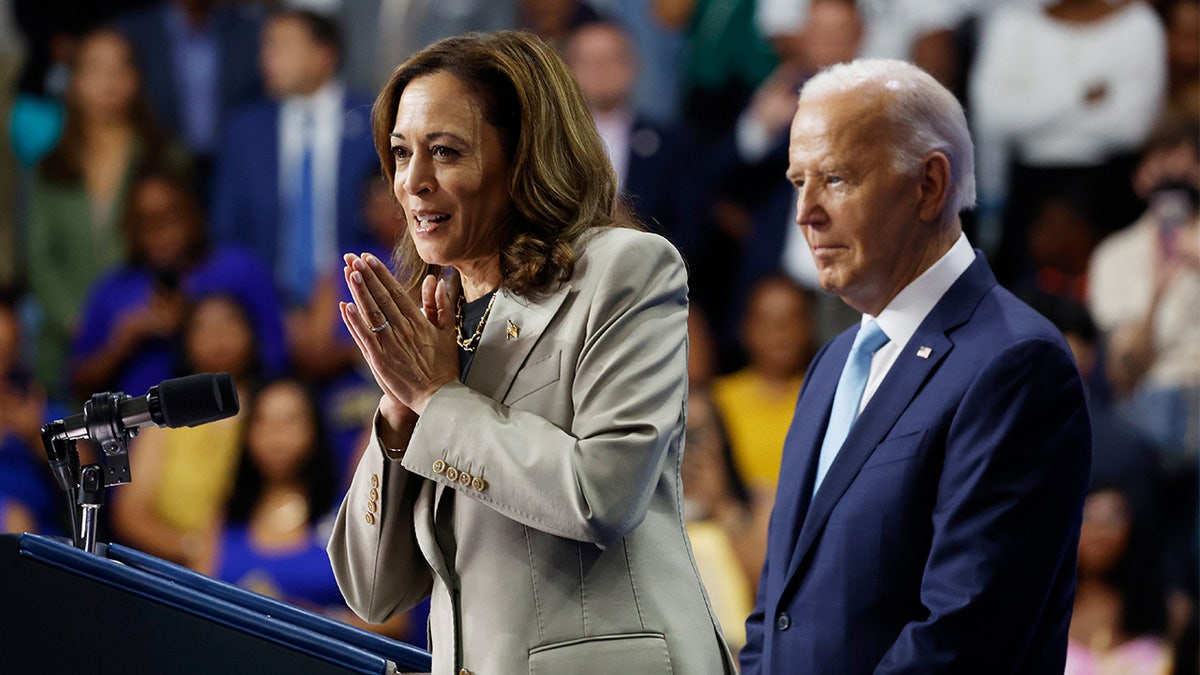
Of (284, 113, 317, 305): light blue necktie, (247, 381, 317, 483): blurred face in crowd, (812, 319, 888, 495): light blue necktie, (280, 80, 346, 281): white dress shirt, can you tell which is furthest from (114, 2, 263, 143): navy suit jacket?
(812, 319, 888, 495): light blue necktie

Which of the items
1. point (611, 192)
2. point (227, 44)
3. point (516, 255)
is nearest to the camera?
point (516, 255)

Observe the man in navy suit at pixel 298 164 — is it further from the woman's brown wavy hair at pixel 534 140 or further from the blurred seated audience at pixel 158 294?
the woman's brown wavy hair at pixel 534 140

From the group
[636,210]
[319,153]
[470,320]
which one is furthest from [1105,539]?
[470,320]

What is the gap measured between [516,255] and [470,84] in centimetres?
27

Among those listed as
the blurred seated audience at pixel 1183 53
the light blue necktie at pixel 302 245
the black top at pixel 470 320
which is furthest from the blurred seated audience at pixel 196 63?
the black top at pixel 470 320

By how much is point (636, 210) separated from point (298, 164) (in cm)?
200

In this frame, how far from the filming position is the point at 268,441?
22.1 ft

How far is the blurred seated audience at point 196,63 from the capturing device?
23.6 feet

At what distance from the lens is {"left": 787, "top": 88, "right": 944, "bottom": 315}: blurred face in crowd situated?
2615mm

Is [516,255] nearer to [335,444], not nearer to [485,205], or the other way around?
[485,205]

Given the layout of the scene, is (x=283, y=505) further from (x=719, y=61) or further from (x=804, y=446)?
(x=804, y=446)

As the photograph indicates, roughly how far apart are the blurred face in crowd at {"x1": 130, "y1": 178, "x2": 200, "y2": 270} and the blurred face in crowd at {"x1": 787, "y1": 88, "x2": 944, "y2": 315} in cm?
503

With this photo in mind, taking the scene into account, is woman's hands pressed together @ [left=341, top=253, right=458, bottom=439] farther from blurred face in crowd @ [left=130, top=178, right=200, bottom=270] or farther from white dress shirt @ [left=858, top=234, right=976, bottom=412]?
blurred face in crowd @ [left=130, top=178, right=200, bottom=270]

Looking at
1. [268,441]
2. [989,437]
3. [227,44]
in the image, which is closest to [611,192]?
[989,437]
